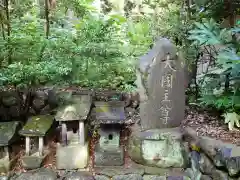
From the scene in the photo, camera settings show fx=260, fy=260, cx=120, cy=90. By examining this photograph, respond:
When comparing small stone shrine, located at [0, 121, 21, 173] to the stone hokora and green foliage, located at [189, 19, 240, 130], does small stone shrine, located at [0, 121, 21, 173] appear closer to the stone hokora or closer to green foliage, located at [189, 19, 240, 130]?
the stone hokora

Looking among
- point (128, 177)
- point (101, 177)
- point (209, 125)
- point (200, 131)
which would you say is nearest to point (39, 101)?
point (101, 177)

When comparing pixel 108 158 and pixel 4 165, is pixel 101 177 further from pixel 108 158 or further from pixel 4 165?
pixel 4 165

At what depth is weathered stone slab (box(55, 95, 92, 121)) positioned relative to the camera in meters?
3.88

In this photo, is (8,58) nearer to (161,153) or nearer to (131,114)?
(131,114)

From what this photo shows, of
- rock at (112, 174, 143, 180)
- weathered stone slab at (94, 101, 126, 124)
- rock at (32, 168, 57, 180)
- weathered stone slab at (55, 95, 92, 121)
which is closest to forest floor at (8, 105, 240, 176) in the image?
rock at (32, 168, 57, 180)

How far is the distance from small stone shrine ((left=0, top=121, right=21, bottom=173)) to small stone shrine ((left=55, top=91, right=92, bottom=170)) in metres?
0.73

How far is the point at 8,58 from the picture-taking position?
15.4 ft

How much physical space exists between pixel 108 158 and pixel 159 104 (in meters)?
1.16

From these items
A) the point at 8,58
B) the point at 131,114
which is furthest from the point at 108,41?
the point at 8,58

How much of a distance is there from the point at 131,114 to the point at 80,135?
1380mm

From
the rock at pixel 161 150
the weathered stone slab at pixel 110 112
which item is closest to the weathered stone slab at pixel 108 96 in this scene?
the weathered stone slab at pixel 110 112

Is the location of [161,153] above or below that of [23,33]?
below

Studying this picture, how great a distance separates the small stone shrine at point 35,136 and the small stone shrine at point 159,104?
4.59 feet

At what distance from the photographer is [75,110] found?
3953mm
